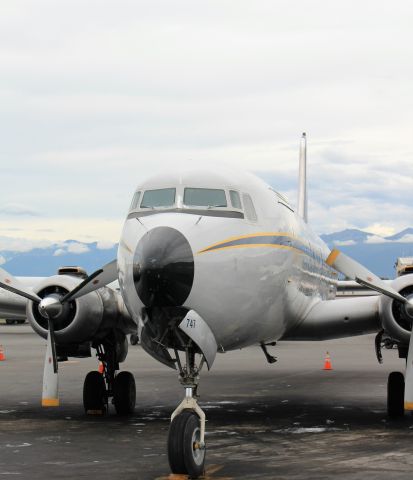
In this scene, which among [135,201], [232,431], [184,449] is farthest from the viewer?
[232,431]

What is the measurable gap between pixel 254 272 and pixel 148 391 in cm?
907

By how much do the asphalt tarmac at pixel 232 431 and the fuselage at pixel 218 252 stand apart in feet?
5.18

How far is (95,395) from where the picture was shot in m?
15.0

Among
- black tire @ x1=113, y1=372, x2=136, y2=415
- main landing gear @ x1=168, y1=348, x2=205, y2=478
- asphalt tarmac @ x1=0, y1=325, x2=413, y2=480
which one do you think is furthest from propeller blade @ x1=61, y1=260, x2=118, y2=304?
main landing gear @ x1=168, y1=348, x2=205, y2=478

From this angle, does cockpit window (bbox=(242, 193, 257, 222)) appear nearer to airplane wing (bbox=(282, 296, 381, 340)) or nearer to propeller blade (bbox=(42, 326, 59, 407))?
airplane wing (bbox=(282, 296, 381, 340))

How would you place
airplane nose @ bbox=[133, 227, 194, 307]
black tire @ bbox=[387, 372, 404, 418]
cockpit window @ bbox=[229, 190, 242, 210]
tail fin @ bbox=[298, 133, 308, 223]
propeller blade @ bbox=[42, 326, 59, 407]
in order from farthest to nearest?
tail fin @ bbox=[298, 133, 308, 223] → black tire @ bbox=[387, 372, 404, 418] → propeller blade @ bbox=[42, 326, 59, 407] → cockpit window @ bbox=[229, 190, 242, 210] → airplane nose @ bbox=[133, 227, 194, 307]

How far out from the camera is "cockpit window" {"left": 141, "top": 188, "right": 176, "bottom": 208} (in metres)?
10.9

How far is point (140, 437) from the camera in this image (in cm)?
1231

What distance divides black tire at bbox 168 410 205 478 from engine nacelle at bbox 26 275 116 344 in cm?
559

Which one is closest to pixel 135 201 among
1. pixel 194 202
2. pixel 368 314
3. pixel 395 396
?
pixel 194 202

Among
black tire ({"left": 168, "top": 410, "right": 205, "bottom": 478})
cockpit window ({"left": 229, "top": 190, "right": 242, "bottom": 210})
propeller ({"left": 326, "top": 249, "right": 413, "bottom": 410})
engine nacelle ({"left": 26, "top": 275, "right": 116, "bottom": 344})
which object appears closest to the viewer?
black tire ({"left": 168, "top": 410, "right": 205, "bottom": 478})

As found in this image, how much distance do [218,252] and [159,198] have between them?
1.43 m

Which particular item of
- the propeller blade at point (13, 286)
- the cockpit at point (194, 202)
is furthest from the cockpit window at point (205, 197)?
A: the propeller blade at point (13, 286)

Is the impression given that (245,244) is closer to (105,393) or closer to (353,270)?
A: (353,270)
